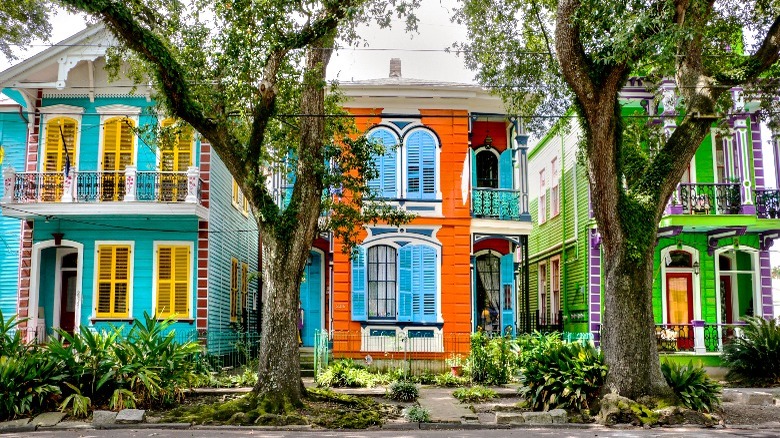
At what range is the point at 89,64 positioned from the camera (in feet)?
65.0

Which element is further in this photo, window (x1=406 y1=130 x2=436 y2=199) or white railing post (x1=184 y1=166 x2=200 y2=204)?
window (x1=406 y1=130 x2=436 y2=199)

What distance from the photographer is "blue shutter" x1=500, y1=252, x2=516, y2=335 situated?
2133cm

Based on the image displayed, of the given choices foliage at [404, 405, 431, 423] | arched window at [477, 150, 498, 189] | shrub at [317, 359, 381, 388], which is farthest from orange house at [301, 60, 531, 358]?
foliage at [404, 405, 431, 423]

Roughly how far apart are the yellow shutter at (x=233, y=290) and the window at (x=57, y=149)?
5736mm

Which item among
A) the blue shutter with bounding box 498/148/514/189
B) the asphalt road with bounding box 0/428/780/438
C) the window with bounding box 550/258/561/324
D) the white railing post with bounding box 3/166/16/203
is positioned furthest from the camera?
the window with bounding box 550/258/561/324

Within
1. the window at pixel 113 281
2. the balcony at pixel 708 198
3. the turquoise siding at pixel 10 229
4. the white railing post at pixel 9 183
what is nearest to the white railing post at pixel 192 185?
the window at pixel 113 281

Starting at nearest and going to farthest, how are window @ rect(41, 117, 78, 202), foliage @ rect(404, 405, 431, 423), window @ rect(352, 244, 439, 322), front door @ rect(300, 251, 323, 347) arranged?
foliage @ rect(404, 405, 431, 423) < window @ rect(41, 117, 78, 202) < window @ rect(352, 244, 439, 322) < front door @ rect(300, 251, 323, 347)

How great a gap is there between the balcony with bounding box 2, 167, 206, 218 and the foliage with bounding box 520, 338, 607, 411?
991cm

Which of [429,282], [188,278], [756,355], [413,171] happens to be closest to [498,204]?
[413,171]

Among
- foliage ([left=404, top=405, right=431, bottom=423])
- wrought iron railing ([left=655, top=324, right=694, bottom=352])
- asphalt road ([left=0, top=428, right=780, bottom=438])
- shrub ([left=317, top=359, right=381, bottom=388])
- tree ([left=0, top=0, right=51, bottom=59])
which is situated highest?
tree ([left=0, top=0, right=51, bottom=59])

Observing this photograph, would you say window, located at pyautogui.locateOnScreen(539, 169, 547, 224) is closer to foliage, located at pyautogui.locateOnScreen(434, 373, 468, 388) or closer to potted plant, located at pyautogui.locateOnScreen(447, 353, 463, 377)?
potted plant, located at pyautogui.locateOnScreen(447, 353, 463, 377)

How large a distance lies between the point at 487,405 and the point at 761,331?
8100 millimetres

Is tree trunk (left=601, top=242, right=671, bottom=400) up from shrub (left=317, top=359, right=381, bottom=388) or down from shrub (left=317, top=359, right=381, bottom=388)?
up

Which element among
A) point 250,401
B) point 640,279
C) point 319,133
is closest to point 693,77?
point 640,279
